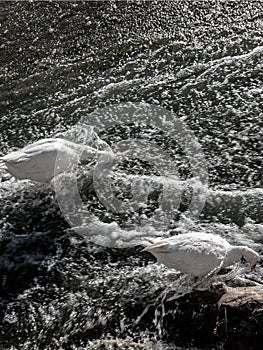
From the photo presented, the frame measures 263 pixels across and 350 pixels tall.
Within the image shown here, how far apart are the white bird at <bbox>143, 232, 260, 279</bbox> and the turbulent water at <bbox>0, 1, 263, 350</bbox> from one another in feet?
0.80

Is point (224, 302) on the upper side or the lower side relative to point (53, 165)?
lower

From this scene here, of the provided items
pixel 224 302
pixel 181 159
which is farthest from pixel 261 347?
pixel 181 159

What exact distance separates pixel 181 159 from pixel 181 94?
106cm

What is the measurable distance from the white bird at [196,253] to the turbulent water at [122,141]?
0.80 feet

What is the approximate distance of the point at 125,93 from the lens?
6539 mm

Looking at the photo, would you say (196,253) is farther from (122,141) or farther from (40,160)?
(122,141)

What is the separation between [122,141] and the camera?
5.90 m

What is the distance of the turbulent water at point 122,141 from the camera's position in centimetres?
438

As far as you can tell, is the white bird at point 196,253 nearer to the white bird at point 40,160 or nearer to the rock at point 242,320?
the rock at point 242,320

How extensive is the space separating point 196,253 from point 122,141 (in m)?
1.99

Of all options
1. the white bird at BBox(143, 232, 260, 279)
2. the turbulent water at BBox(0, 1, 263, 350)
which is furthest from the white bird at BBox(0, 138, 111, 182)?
the white bird at BBox(143, 232, 260, 279)

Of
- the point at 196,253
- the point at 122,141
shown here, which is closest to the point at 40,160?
the point at 122,141

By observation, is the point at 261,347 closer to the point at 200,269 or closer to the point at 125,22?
the point at 200,269

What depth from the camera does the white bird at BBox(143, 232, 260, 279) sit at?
4168mm
